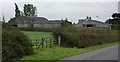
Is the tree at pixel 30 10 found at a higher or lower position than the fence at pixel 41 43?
higher

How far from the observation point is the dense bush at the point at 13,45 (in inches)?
525

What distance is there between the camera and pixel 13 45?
1446cm

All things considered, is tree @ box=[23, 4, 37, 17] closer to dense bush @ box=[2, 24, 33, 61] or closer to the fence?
the fence

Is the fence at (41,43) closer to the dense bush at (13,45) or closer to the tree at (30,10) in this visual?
the dense bush at (13,45)

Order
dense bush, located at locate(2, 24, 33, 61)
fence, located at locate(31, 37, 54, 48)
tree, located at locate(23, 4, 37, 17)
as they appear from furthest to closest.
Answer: tree, located at locate(23, 4, 37, 17), fence, located at locate(31, 37, 54, 48), dense bush, located at locate(2, 24, 33, 61)

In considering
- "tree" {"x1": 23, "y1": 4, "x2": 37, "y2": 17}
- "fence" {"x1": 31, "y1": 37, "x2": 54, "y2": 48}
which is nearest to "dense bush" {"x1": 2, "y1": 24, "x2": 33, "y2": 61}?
"fence" {"x1": 31, "y1": 37, "x2": 54, "y2": 48}

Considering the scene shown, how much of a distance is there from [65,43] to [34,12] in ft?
323

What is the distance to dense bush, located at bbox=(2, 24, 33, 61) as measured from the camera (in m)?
13.3

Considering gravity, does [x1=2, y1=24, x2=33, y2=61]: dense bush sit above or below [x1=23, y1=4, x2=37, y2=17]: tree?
below

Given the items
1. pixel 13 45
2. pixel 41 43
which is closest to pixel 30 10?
pixel 41 43

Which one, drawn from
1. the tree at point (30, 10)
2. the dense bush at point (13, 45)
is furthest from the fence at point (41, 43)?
the tree at point (30, 10)

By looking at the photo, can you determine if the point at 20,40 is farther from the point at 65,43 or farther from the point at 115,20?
the point at 115,20

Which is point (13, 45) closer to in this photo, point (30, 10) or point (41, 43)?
point (41, 43)

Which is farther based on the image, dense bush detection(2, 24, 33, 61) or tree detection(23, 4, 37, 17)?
tree detection(23, 4, 37, 17)
